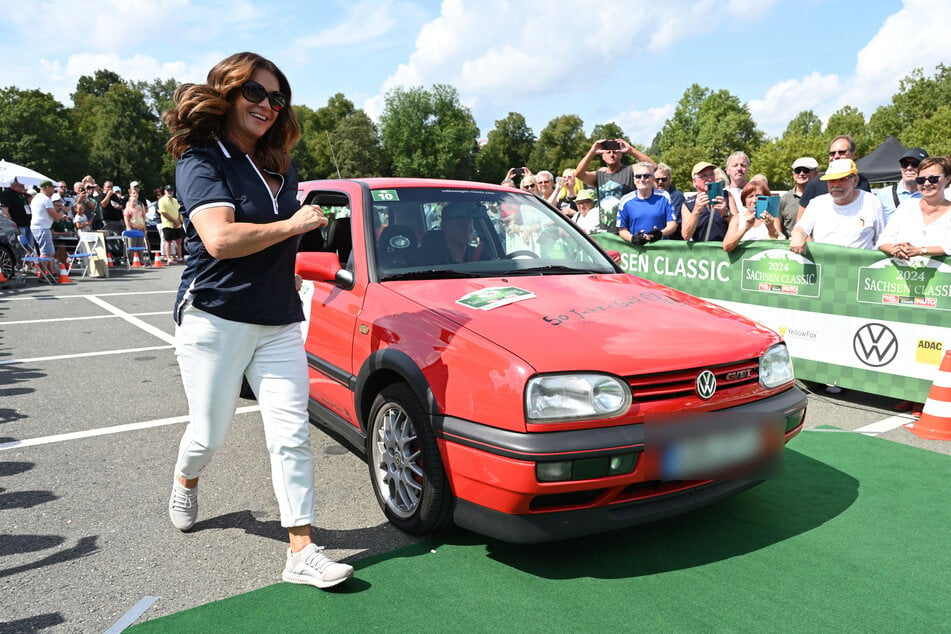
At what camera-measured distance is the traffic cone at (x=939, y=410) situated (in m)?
→ 4.76

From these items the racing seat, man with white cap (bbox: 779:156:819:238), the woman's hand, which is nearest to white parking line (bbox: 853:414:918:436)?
man with white cap (bbox: 779:156:819:238)

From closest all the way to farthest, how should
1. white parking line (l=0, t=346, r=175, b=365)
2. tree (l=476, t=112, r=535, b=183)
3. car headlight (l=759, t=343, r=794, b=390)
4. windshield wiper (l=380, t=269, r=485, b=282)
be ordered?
1. car headlight (l=759, t=343, r=794, b=390)
2. windshield wiper (l=380, t=269, r=485, b=282)
3. white parking line (l=0, t=346, r=175, b=365)
4. tree (l=476, t=112, r=535, b=183)

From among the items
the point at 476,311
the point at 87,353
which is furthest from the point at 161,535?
the point at 87,353

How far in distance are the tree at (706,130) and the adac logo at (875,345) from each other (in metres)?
64.9

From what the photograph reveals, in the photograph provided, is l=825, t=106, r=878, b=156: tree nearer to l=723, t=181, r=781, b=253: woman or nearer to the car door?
l=723, t=181, r=781, b=253: woman

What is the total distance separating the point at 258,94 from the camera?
8.79 feet

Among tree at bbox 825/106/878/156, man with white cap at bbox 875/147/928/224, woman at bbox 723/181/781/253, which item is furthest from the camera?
tree at bbox 825/106/878/156

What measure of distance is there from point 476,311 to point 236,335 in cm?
101

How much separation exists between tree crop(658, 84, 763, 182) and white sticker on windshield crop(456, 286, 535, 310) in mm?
67768

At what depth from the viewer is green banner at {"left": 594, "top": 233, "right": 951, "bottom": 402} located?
520 centimetres

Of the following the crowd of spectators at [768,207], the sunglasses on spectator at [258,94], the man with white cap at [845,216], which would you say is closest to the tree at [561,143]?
the crowd of spectators at [768,207]

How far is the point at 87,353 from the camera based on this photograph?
7398 millimetres

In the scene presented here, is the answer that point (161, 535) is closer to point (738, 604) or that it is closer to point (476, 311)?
point (476, 311)

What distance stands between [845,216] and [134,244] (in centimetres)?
1734
